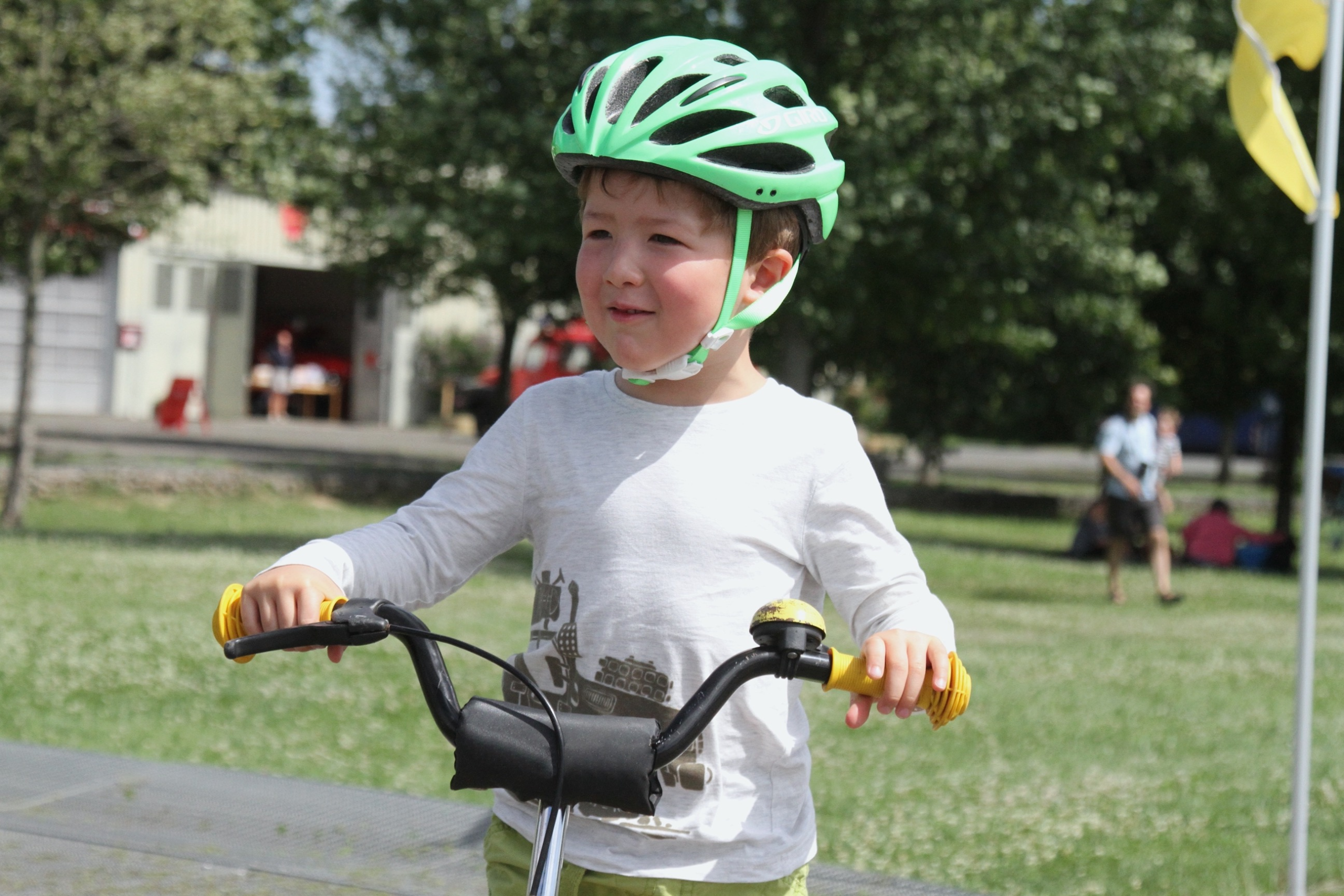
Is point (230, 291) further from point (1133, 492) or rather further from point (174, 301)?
point (1133, 492)

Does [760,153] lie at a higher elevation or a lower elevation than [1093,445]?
higher

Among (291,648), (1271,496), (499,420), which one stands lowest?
(1271,496)

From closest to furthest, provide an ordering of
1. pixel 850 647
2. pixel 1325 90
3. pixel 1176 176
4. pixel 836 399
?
pixel 1325 90 → pixel 850 647 → pixel 1176 176 → pixel 836 399

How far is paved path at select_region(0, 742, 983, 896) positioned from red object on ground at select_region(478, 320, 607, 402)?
676 inches

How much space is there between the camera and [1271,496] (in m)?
30.6

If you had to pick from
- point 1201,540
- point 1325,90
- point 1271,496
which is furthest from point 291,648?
point 1271,496

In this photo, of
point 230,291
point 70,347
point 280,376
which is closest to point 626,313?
point 70,347

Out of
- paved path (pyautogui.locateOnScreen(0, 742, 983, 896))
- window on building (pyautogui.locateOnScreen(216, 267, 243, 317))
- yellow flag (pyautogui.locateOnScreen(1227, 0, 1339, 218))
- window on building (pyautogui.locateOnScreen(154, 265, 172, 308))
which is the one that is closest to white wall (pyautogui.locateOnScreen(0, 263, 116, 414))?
window on building (pyautogui.locateOnScreen(154, 265, 172, 308))

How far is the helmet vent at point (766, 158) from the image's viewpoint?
210 cm

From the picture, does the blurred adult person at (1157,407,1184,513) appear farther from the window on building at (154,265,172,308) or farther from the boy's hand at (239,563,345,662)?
the window on building at (154,265,172,308)

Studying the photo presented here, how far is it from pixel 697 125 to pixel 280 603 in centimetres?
82

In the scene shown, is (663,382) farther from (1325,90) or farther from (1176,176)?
(1176,176)

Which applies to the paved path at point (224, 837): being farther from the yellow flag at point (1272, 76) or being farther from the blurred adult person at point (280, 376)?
the blurred adult person at point (280, 376)

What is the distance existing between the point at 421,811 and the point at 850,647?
16.5 feet
